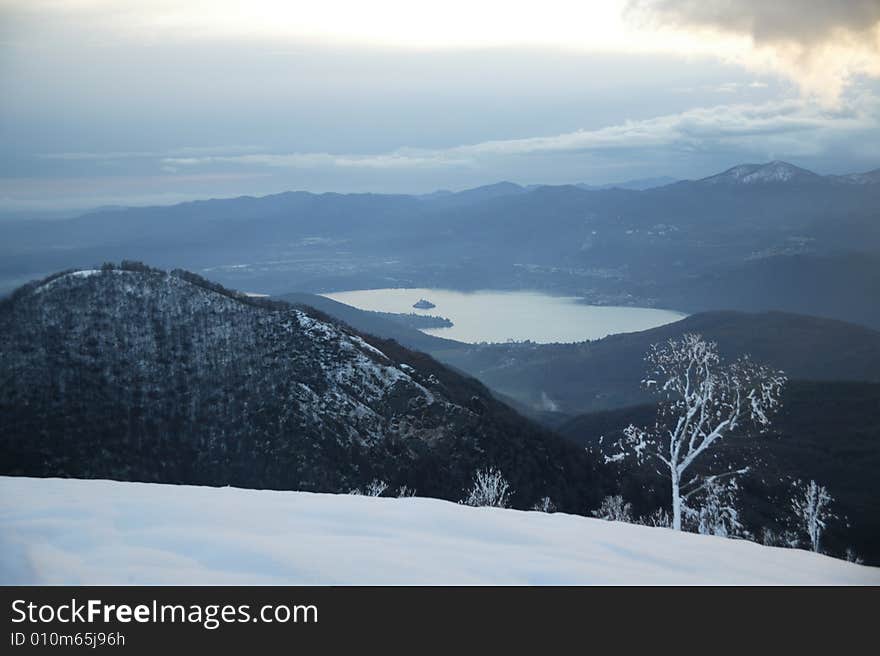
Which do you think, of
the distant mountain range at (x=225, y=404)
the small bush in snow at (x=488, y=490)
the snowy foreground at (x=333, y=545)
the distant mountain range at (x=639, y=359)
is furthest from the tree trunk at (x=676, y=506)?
the distant mountain range at (x=639, y=359)

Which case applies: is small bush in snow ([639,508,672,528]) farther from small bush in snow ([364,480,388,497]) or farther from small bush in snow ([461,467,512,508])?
small bush in snow ([364,480,388,497])

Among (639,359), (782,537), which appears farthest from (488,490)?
(639,359)

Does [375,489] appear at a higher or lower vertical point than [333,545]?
lower

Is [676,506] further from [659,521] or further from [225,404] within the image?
[225,404]

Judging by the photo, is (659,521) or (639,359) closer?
(659,521)

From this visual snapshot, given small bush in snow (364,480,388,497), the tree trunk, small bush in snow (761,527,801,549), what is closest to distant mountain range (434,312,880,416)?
small bush in snow (761,527,801,549)
